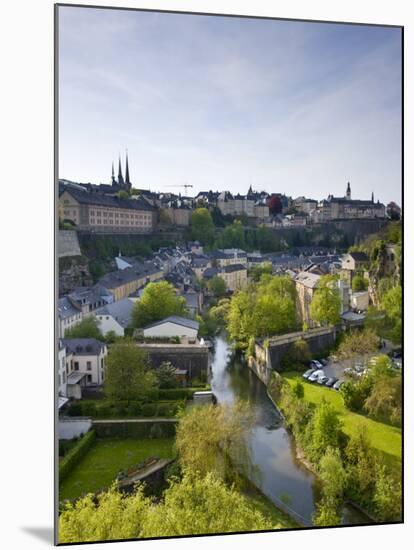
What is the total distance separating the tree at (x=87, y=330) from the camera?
4.46m

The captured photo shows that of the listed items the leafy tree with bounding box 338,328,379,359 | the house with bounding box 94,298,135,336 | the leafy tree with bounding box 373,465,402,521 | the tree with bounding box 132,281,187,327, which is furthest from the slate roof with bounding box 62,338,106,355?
the leafy tree with bounding box 373,465,402,521

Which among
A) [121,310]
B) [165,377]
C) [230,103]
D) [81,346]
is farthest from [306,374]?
[230,103]

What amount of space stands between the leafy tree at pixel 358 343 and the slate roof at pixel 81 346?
6.42 ft

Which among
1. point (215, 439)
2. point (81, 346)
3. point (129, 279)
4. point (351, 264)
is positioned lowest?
point (215, 439)

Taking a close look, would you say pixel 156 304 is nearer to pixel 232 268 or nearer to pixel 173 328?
pixel 173 328

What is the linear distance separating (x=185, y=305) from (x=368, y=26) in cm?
262

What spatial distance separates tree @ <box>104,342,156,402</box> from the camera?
15.1 ft

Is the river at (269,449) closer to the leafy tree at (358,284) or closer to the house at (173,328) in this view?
the house at (173,328)

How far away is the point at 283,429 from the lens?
193 inches

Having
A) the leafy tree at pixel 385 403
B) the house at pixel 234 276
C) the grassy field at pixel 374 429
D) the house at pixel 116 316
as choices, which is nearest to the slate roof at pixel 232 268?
the house at pixel 234 276

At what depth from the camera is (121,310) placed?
466 cm

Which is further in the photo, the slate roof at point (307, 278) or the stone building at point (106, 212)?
the slate roof at point (307, 278)

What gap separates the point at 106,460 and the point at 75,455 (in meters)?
0.25

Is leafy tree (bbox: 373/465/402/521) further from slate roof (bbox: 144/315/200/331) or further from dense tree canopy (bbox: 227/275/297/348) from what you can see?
slate roof (bbox: 144/315/200/331)
